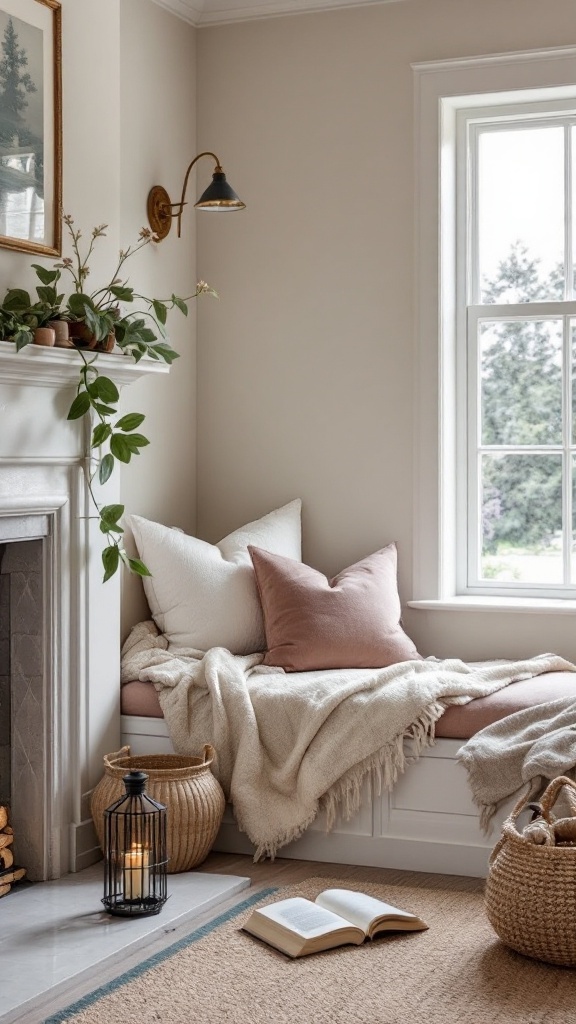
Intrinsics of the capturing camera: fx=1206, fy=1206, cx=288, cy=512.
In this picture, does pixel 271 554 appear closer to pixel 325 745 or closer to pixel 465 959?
pixel 325 745

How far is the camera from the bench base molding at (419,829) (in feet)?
11.0

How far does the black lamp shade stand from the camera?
12.5 feet

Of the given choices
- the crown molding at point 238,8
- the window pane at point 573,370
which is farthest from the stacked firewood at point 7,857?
the crown molding at point 238,8

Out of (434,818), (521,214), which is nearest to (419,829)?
(434,818)

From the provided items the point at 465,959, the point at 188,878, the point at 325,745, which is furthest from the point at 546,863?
the point at 188,878

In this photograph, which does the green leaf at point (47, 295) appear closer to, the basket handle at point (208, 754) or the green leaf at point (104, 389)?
the green leaf at point (104, 389)

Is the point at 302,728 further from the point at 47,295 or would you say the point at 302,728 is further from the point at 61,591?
the point at 47,295

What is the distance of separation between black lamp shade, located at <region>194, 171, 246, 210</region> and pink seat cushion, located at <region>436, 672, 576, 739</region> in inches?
66.7

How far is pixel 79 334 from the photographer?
3254mm

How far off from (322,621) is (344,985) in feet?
4.46

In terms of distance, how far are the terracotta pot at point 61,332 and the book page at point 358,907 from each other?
156 cm

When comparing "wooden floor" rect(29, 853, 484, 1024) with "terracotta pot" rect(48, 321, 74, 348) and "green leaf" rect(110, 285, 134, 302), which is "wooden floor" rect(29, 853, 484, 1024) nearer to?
"terracotta pot" rect(48, 321, 74, 348)

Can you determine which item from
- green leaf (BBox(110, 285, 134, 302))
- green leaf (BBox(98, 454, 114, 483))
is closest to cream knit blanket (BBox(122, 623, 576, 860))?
green leaf (BBox(98, 454, 114, 483))

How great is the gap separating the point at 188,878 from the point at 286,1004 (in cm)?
81
